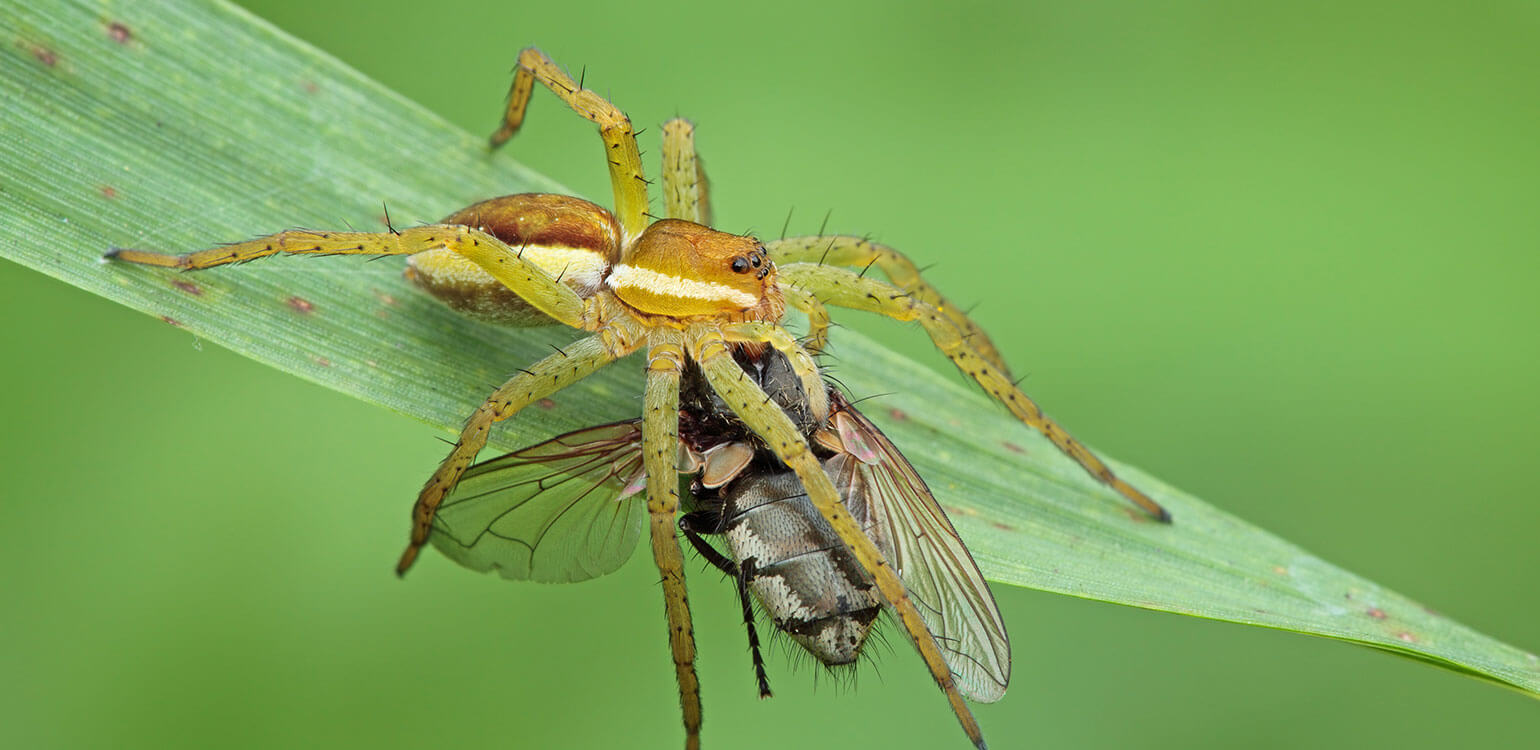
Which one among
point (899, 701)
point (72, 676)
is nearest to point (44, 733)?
point (72, 676)

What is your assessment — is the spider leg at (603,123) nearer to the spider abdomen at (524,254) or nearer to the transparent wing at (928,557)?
the spider abdomen at (524,254)

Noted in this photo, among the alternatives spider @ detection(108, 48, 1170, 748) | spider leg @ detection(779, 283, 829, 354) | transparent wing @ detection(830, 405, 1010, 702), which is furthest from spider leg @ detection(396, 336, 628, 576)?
transparent wing @ detection(830, 405, 1010, 702)

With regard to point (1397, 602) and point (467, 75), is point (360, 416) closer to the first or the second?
point (467, 75)

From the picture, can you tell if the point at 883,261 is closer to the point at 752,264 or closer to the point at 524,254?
the point at 752,264

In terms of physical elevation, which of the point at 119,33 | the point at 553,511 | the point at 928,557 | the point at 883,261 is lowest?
the point at 553,511

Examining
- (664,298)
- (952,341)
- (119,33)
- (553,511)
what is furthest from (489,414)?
(119,33)

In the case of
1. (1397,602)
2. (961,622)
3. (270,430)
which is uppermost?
(1397,602)
